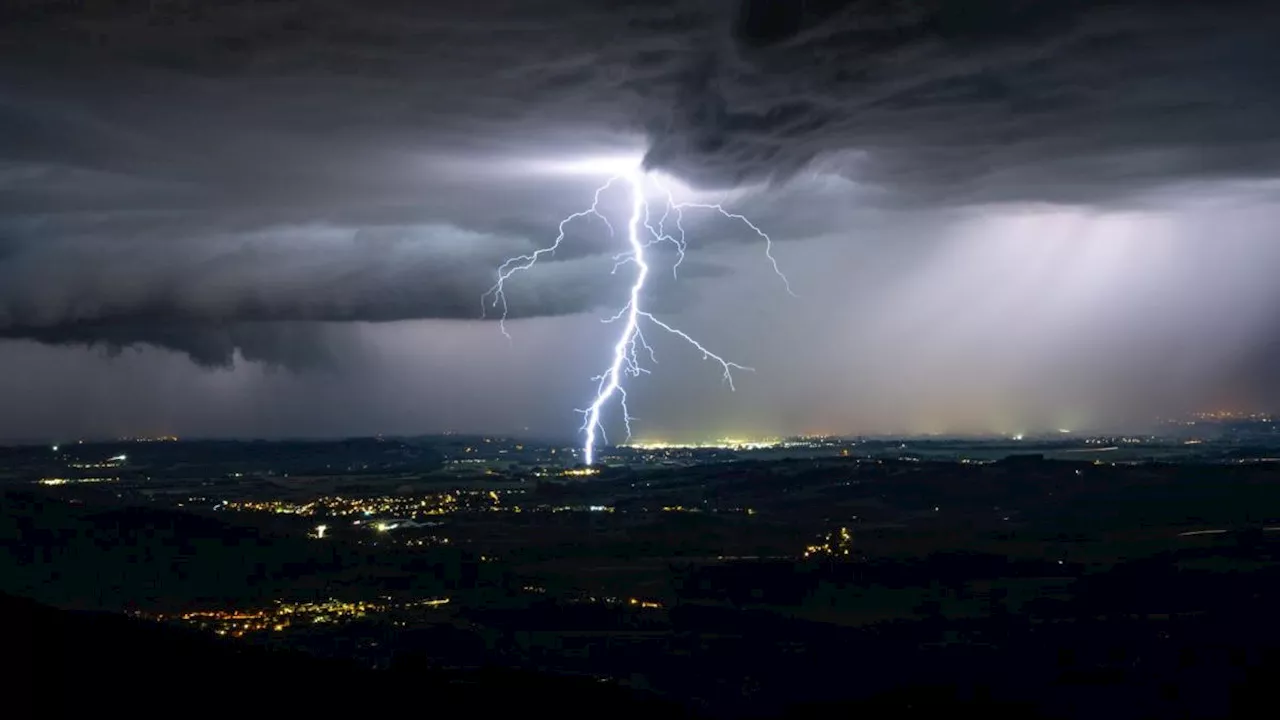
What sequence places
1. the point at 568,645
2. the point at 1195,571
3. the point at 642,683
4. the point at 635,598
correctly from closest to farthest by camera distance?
the point at 642,683 → the point at 568,645 → the point at 635,598 → the point at 1195,571

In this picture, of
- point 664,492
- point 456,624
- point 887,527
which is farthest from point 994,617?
point 664,492

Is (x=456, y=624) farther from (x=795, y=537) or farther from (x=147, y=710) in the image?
(x=795, y=537)

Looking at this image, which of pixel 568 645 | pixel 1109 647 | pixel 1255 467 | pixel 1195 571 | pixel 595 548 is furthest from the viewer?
pixel 1255 467

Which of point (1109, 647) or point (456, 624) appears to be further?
point (456, 624)

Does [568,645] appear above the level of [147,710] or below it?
below

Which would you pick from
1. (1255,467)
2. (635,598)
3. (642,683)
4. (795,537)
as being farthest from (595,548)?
(1255,467)

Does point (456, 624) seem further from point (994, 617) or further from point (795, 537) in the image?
point (795, 537)
